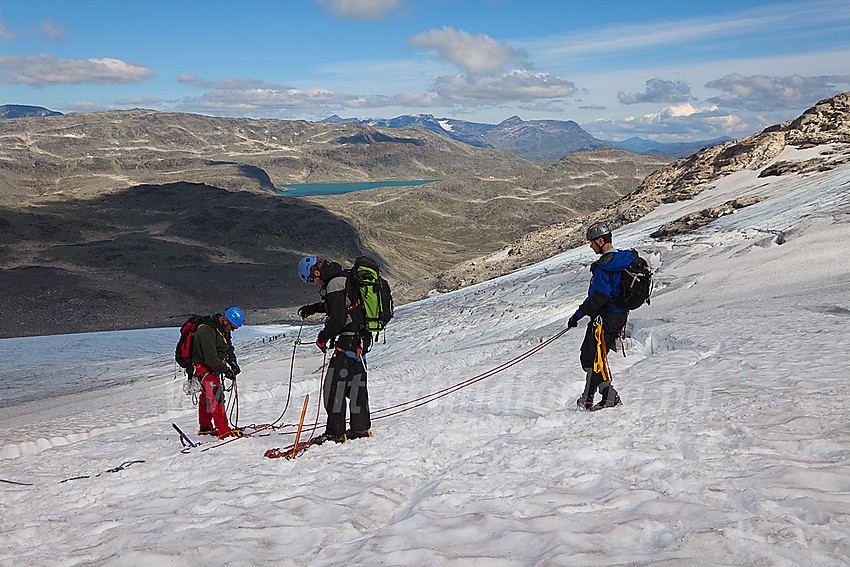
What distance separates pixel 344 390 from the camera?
7.54 m

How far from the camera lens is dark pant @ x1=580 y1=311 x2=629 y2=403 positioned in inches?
311

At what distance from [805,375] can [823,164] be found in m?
30.3

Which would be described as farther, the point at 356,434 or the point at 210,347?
the point at 210,347

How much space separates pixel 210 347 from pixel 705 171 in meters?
42.6

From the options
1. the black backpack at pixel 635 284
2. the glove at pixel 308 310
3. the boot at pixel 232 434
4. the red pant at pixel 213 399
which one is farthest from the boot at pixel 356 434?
the black backpack at pixel 635 284

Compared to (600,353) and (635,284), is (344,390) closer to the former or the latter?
(600,353)

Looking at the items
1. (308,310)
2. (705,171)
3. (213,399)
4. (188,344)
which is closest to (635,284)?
(308,310)

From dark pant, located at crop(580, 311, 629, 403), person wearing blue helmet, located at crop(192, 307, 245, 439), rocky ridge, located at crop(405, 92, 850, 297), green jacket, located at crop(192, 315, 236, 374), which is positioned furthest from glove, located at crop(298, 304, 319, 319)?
rocky ridge, located at crop(405, 92, 850, 297)

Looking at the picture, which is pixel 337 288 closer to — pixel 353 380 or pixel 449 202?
pixel 353 380

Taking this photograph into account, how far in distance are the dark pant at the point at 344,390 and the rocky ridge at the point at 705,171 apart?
28748 mm

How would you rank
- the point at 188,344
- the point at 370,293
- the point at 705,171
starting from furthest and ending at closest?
the point at 705,171, the point at 188,344, the point at 370,293

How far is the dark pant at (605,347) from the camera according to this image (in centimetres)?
791

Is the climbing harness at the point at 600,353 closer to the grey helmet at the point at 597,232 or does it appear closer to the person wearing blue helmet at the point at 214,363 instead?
the grey helmet at the point at 597,232

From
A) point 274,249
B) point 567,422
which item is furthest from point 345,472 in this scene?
point 274,249
